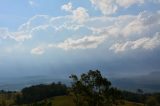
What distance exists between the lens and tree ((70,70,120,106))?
11912 cm

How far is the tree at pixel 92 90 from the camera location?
119 metres

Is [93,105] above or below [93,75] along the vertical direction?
below

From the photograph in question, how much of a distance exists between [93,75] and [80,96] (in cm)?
731

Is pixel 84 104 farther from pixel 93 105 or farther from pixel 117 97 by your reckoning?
pixel 117 97

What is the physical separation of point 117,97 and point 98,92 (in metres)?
8.74

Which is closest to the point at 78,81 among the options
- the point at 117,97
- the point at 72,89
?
the point at 72,89

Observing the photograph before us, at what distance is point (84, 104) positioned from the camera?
121m

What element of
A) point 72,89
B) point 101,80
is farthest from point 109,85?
point 72,89

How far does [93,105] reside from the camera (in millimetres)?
120062

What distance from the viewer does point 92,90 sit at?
119688mm

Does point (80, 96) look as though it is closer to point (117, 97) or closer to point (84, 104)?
point (84, 104)

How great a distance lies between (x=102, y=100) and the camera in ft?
393

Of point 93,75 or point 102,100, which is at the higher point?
point 93,75

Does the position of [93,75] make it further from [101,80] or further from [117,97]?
[117,97]
